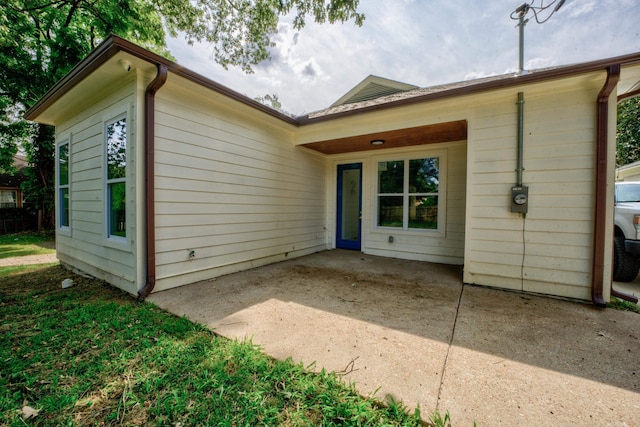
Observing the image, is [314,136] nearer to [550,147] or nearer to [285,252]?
[285,252]

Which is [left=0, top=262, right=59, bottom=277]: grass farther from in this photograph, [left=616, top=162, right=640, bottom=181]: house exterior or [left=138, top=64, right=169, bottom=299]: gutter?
[left=616, top=162, right=640, bottom=181]: house exterior

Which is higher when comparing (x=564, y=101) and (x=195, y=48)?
(x=195, y=48)

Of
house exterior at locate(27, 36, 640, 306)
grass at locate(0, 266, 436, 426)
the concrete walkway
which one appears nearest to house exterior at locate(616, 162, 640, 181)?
house exterior at locate(27, 36, 640, 306)

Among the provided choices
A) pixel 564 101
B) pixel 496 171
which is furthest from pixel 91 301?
pixel 564 101

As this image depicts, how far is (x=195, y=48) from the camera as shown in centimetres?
741

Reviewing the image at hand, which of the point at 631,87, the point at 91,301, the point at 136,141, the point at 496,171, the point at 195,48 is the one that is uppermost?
the point at 195,48

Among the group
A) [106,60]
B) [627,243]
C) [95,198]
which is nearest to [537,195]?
[627,243]

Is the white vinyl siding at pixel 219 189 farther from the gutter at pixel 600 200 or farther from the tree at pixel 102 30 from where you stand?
the gutter at pixel 600 200

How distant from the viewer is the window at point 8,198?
13625mm

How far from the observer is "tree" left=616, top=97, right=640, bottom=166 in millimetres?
12375

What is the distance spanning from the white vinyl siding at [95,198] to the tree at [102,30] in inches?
182

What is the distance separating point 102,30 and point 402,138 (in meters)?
9.49

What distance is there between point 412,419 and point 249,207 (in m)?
3.78

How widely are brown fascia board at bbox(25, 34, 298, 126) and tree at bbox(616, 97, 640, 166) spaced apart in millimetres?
18220
